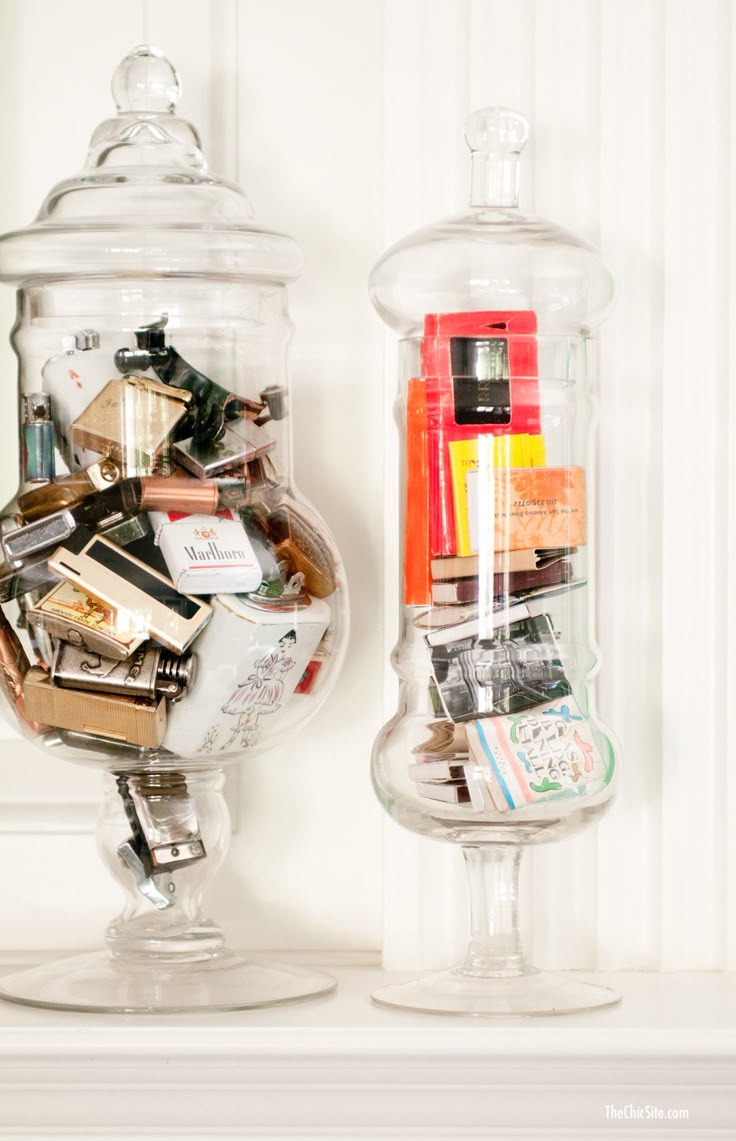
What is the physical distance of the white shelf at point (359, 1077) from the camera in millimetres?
829

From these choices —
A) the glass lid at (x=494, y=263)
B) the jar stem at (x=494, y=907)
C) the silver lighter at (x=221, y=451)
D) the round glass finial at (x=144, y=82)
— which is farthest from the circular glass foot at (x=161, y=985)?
the round glass finial at (x=144, y=82)

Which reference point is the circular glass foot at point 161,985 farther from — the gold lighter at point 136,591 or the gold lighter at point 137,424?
the gold lighter at point 137,424

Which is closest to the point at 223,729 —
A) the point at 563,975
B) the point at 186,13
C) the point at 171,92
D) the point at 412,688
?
the point at 412,688

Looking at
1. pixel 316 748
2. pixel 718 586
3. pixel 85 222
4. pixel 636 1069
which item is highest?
pixel 85 222

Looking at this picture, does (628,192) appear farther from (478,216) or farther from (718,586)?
(718,586)

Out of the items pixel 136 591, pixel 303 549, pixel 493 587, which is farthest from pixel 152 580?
pixel 493 587

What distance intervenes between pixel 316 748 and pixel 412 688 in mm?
174

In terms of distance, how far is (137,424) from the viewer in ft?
3.00

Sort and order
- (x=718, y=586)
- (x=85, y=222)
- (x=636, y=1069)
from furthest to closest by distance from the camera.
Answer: (x=718, y=586)
(x=85, y=222)
(x=636, y=1069)

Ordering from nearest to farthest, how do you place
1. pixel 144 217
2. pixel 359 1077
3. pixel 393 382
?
pixel 359 1077 → pixel 144 217 → pixel 393 382

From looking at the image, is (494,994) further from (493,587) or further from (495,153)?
(495,153)

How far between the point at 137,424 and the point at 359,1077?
16.6 inches

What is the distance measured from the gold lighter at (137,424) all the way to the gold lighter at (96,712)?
14cm

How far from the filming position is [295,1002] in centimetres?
92
